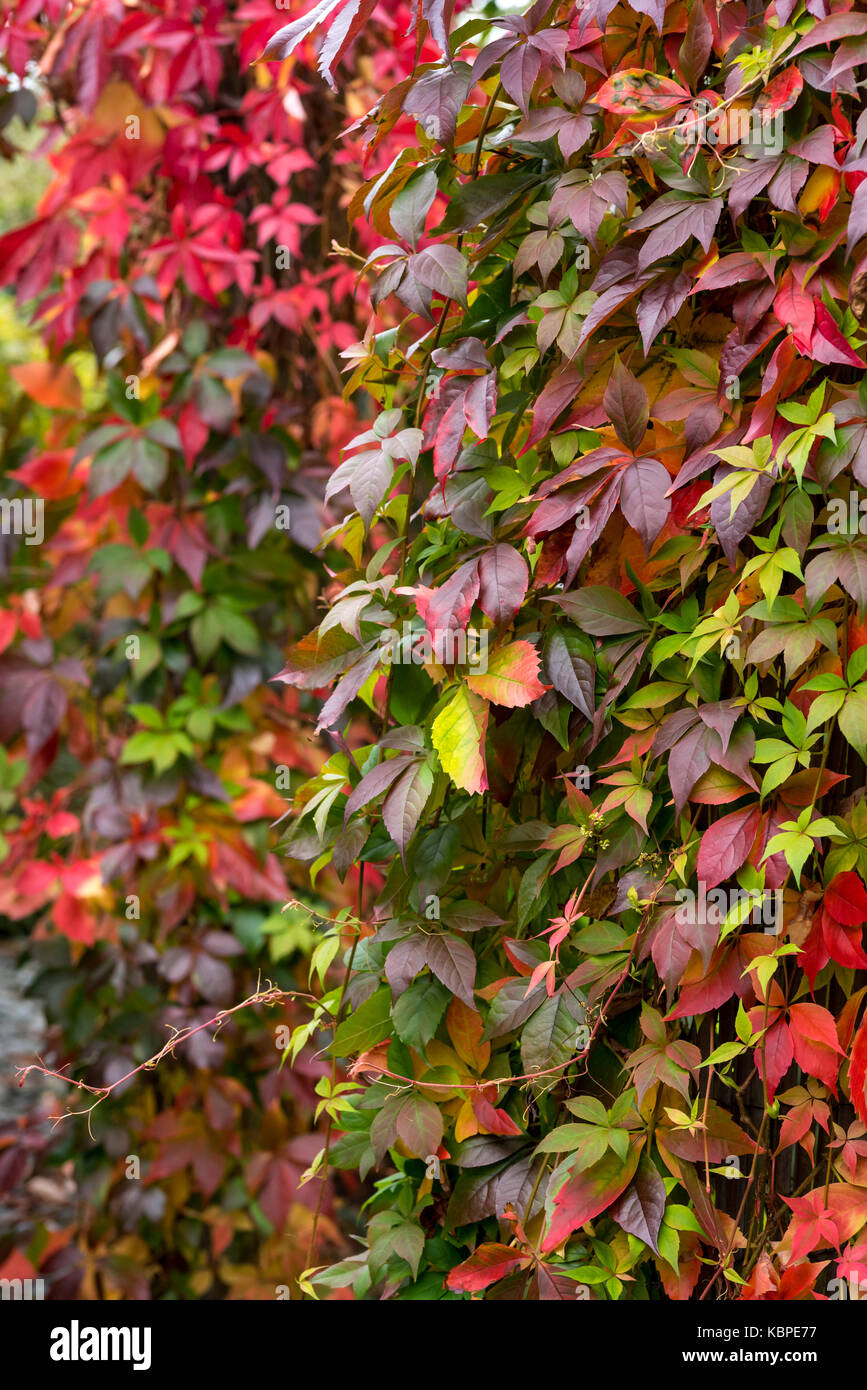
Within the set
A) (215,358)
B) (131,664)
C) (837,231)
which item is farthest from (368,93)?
(837,231)

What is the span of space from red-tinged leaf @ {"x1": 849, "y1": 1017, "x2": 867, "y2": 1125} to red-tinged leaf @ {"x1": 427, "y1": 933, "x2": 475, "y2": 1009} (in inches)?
13.0

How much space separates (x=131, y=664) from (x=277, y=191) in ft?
3.33

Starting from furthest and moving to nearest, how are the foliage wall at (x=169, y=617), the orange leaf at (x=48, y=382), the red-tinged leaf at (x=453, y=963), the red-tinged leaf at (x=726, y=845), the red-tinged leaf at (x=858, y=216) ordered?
the orange leaf at (x=48, y=382) → the foliage wall at (x=169, y=617) → the red-tinged leaf at (x=453, y=963) → the red-tinged leaf at (x=726, y=845) → the red-tinged leaf at (x=858, y=216)

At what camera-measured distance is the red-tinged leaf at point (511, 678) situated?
1.00m

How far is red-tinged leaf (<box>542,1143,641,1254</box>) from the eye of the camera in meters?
0.99

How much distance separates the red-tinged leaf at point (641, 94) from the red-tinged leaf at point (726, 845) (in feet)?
1.99

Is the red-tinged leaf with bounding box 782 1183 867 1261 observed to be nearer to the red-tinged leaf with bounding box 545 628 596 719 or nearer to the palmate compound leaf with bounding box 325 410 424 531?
the red-tinged leaf with bounding box 545 628 596 719

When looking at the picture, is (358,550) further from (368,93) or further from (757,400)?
(368,93)

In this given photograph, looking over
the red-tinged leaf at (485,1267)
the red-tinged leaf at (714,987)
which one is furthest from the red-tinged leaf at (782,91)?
the red-tinged leaf at (485,1267)

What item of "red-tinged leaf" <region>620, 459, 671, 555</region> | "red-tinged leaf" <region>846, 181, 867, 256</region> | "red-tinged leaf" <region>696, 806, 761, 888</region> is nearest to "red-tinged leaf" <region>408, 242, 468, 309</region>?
"red-tinged leaf" <region>620, 459, 671, 555</region>

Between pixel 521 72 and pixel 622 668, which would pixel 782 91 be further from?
pixel 622 668

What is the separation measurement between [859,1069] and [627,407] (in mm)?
592

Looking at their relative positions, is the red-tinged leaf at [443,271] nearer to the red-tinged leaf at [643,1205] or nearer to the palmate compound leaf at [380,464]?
the palmate compound leaf at [380,464]

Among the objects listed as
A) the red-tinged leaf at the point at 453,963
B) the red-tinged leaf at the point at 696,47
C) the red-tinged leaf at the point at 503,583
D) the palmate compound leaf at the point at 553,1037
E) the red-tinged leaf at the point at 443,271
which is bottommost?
the palmate compound leaf at the point at 553,1037
